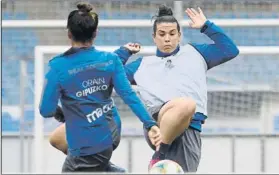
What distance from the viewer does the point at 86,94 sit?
313 centimetres

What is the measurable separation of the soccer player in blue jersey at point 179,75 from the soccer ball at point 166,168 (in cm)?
13

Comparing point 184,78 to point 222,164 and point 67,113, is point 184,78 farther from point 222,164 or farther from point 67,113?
point 222,164

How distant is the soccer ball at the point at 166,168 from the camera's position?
320 centimetres

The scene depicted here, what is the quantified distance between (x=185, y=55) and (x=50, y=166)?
1200 mm

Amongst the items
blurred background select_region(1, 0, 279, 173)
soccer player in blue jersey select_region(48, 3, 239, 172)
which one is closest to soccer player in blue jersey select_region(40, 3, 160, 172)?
soccer player in blue jersey select_region(48, 3, 239, 172)

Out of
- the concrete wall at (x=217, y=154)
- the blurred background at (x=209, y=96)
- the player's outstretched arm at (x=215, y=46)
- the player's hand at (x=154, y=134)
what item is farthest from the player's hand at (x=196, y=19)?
the concrete wall at (x=217, y=154)

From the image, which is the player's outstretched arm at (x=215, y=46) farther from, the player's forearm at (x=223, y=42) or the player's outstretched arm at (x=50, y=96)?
the player's outstretched arm at (x=50, y=96)

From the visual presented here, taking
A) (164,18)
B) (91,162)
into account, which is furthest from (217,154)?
(91,162)

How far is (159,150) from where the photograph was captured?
3441mm

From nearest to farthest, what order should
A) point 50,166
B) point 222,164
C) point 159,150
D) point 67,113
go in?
1. point 67,113
2. point 159,150
3. point 50,166
4. point 222,164

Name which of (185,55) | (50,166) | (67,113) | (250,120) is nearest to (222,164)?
(250,120)

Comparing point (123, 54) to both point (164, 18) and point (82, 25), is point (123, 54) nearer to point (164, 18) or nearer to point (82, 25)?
point (164, 18)

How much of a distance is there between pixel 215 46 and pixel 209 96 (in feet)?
4.65

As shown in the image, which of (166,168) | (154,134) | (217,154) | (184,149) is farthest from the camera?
(217,154)
